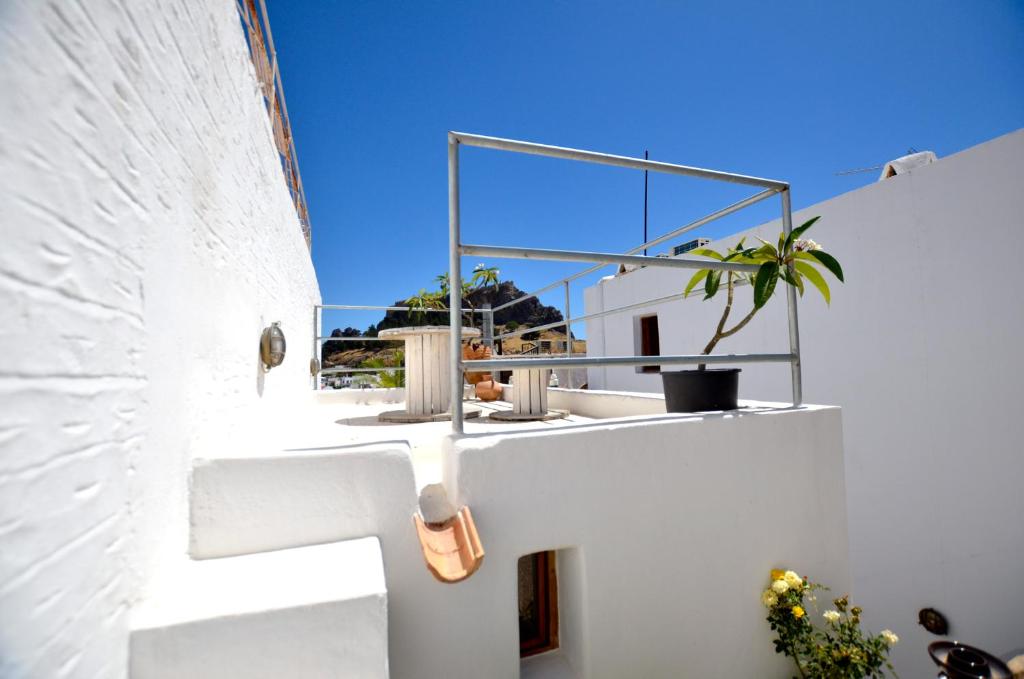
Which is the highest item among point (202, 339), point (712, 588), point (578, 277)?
point (578, 277)

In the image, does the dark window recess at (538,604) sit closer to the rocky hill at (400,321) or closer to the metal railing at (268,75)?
the metal railing at (268,75)

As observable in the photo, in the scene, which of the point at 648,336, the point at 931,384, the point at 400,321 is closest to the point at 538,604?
the point at 931,384

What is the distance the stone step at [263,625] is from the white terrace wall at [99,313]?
7cm

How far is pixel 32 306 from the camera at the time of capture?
63 centimetres

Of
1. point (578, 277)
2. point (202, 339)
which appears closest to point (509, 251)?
point (202, 339)

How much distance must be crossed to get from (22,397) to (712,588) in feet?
7.00

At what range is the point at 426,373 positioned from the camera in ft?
9.99

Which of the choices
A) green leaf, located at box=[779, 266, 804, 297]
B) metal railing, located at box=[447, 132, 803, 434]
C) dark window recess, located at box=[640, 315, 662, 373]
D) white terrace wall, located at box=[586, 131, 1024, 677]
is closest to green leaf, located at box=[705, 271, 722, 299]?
metal railing, located at box=[447, 132, 803, 434]

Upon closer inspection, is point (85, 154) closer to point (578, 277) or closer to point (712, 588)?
point (712, 588)

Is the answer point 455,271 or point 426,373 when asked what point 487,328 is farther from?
point 455,271

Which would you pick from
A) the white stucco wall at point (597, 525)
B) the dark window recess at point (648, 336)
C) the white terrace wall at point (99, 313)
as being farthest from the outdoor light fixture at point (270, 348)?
the dark window recess at point (648, 336)

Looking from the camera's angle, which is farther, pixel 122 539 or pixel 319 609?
pixel 319 609

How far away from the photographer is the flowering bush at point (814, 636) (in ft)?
5.45

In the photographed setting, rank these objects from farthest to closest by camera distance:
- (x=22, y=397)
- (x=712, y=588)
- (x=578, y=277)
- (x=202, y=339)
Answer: (x=578, y=277)
(x=712, y=588)
(x=202, y=339)
(x=22, y=397)
